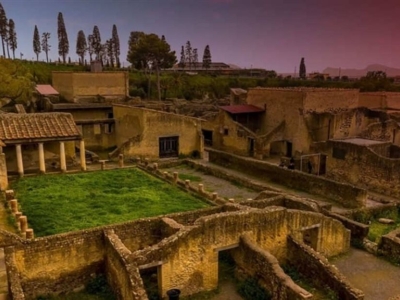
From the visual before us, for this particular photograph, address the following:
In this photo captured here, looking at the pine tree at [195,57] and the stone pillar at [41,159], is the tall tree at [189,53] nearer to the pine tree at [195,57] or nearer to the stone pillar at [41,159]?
the pine tree at [195,57]

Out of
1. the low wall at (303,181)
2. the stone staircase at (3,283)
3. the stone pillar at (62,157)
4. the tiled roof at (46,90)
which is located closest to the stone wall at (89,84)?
the tiled roof at (46,90)

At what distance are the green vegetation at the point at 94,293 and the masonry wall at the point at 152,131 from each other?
683 inches

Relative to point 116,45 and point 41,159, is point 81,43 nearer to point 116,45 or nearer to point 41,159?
point 116,45

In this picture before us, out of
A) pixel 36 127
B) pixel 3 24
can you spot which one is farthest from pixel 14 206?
pixel 3 24

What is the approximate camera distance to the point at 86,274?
44.8ft

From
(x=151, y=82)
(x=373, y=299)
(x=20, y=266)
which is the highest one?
(x=151, y=82)

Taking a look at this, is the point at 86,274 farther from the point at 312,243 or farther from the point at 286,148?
the point at 286,148

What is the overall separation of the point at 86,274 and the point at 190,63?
352 feet

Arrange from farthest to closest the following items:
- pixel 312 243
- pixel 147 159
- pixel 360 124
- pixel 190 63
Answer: pixel 190 63
pixel 360 124
pixel 147 159
pixel 312 243

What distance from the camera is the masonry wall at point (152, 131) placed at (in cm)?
3103

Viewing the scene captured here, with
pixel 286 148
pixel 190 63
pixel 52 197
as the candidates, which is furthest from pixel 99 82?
pixel 190 63

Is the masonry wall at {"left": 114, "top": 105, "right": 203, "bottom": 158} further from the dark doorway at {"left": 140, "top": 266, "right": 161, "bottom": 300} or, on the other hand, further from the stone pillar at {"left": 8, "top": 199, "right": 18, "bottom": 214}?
the dark doorway at {"left": 140, "top": 266, "right": 161, "bottom": 300}

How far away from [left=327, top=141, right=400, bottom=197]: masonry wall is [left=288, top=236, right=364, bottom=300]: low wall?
11.9 m

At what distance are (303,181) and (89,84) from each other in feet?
91.3
